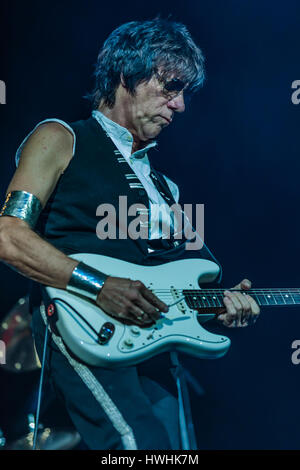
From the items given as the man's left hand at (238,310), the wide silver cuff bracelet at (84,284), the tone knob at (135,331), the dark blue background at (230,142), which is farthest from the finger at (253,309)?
the wide silver cuff bracelet at (84,284)

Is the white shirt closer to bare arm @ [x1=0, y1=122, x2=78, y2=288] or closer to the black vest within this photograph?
the black vest

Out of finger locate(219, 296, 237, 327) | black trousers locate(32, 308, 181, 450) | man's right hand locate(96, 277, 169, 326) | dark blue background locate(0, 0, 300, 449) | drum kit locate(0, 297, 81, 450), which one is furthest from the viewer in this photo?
dark blue background locate(0, 0, 300, 449)

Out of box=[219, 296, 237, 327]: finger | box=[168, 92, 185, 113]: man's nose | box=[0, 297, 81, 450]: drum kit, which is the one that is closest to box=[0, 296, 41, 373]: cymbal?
box=[0, 297, 81, 450]: drum kit

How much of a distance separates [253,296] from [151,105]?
112 centimetres

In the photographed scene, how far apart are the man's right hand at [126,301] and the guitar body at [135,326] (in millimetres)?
37

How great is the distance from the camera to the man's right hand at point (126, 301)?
5.28 feet

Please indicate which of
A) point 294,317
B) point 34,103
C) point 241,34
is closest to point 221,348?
point 294,317

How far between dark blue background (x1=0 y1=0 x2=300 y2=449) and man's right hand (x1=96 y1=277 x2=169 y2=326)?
4.03ft

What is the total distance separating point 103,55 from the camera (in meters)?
2.56

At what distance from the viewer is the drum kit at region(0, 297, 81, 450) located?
87.9 inches

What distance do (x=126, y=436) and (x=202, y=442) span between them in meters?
1.51

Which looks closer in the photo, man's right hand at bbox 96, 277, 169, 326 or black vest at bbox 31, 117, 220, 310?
man's right hand at bbox 96, 277, 169, 326

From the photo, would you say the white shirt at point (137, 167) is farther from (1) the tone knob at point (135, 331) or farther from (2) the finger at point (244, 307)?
(1) the tone knob at point (135, 331)

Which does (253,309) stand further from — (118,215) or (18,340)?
(18,340)
